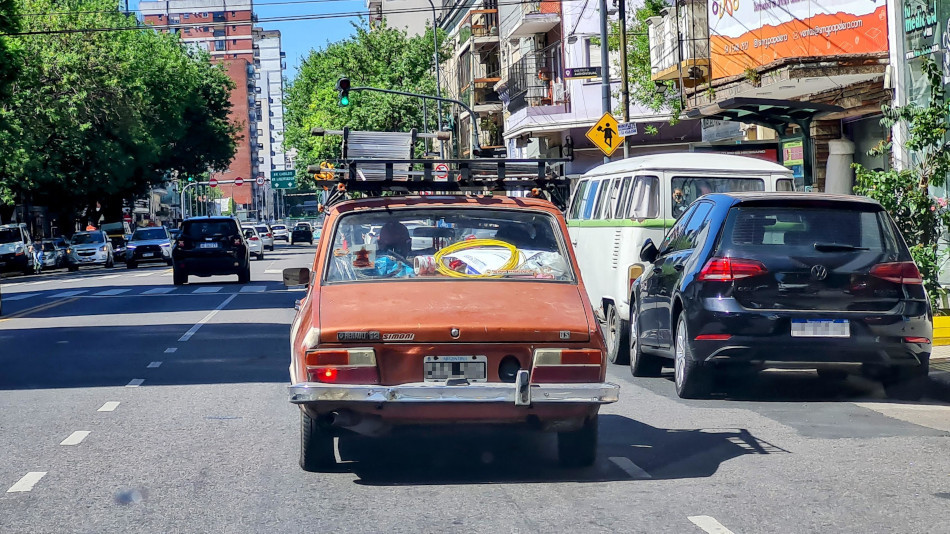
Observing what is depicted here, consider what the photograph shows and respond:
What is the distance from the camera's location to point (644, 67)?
36125 mm

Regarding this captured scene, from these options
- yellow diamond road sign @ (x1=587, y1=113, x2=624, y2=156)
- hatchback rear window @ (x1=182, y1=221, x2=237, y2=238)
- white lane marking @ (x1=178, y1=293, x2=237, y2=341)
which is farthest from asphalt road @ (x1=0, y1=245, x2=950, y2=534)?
hatchback rear window @ (x1=182, y1=221, x2=237, y2=238)

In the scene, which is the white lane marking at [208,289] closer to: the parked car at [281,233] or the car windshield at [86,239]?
the car windshield at [86,239]

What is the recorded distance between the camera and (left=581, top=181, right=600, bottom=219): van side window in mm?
16016

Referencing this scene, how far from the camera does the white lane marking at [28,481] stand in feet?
25.4

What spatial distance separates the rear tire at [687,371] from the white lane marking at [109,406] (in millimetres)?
4697

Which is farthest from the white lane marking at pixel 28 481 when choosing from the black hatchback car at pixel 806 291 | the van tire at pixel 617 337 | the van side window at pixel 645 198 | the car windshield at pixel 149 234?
the car windshield at pixel 149 234

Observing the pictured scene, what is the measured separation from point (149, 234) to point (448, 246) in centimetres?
5125

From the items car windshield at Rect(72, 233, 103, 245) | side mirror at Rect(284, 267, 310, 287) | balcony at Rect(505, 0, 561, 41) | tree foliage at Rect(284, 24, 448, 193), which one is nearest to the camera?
side mirror at Rect(284, 267, 310, 287)

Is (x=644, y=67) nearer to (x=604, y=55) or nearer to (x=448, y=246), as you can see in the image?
(x=604, y=55)

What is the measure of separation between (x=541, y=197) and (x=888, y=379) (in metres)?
3.65

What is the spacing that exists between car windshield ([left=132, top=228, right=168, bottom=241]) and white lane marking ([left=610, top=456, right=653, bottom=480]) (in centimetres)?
5101

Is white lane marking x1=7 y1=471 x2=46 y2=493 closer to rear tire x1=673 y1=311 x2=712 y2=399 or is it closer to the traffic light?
rear tire x1=673 y1=311 x2=712 y2=399

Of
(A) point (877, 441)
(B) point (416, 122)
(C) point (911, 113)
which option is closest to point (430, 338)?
(A) point (877, 441)

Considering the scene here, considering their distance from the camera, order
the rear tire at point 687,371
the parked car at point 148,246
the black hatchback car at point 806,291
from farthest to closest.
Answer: the parked car at point 148,246 < the rear tire at point 687,371 < the black hatchback car at point 806,291
